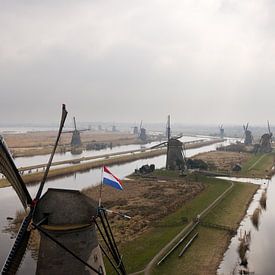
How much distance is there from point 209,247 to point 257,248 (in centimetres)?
423

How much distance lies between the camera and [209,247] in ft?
90.8

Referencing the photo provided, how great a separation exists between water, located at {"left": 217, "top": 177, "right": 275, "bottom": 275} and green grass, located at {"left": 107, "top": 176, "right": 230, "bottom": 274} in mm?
4792

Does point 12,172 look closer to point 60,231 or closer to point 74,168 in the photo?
point 60,231

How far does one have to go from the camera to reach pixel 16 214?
36.9 meters

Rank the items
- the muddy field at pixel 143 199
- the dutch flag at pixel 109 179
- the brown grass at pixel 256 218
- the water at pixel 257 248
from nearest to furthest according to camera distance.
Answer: the dutch flag at pixel 109 179, the water at pixel 257 248, the muddy field at pixel 143 199, the brown grass at pixel 256 218

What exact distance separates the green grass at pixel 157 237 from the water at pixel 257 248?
15.7 ft

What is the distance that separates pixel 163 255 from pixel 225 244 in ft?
20.8

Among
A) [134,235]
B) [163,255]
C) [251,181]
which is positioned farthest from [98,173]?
[163,255]

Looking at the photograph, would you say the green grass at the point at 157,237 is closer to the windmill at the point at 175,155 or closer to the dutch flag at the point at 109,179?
the dutch flag at the point at 109,179

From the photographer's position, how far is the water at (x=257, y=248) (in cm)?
2447

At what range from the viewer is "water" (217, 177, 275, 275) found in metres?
24.5

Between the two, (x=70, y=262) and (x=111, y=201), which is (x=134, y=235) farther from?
(x=70, y=262)

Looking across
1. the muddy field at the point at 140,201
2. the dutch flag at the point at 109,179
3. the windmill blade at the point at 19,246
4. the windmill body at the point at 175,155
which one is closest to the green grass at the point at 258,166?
the windmill body at the point at 175,155

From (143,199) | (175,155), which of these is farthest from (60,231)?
(175,155)
